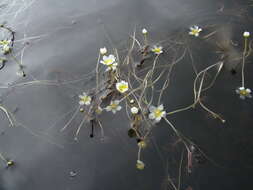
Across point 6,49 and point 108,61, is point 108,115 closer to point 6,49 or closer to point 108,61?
point 108,61

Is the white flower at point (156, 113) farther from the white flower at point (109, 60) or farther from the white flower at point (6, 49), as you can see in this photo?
the white flower at point (6, 49)

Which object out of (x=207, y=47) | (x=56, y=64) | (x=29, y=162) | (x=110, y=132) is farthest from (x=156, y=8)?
(x=29, y=162)

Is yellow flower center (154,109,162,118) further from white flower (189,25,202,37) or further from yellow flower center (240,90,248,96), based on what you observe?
white flower (189,25,202,37)

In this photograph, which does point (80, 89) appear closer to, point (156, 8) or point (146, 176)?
point (146, 176)

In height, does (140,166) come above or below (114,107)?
below

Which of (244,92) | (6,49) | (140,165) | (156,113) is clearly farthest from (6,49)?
(244,92)

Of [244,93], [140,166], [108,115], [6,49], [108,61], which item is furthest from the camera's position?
[6,49]
